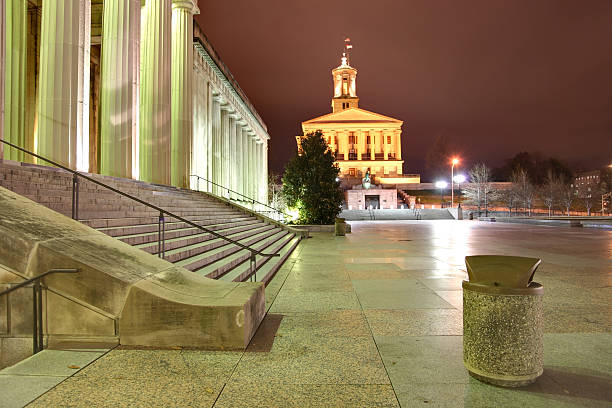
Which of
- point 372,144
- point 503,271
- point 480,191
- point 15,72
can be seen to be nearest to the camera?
point 503,271

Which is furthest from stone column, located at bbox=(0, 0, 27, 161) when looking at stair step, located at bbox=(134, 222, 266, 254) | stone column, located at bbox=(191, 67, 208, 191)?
stone column, located at bbox=(191, 67, 208, 191)

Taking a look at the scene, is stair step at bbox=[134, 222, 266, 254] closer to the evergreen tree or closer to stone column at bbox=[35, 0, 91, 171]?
stone column at bbox=[35, 0, 91, 171]

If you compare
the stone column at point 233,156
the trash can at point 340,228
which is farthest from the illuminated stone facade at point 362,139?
the trash can at point 340,228

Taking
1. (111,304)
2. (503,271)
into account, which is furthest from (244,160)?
(503,271)

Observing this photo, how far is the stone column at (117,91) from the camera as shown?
17.8 metres

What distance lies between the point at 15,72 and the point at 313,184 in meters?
19.0

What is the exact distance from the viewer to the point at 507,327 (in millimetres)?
4031

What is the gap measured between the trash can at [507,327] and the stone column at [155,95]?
1964 centimetres

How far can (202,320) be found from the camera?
5.09 meters

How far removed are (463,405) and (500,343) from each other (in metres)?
0.78

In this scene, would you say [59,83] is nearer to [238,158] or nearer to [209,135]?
[209,135]

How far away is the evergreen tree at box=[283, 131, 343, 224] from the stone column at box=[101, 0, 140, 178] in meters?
14.0

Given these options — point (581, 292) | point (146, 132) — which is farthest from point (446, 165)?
point (581, 292)

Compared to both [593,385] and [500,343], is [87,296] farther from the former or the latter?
[593,385]
